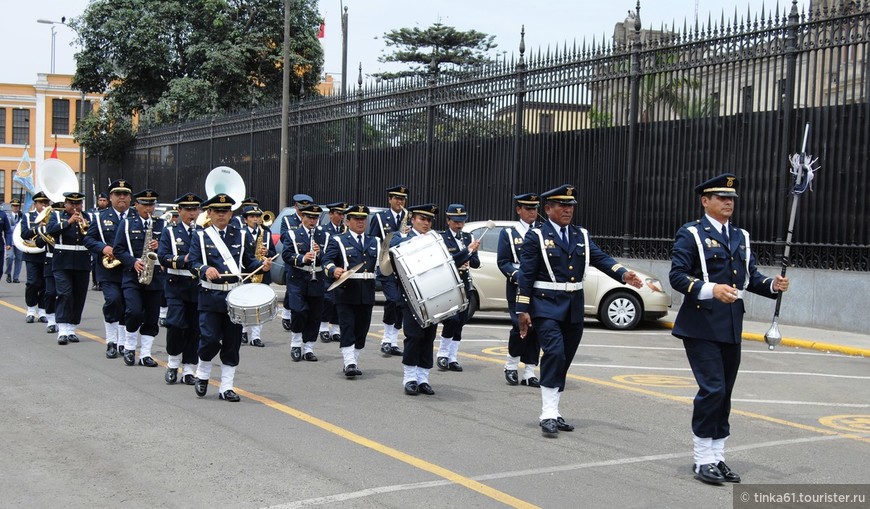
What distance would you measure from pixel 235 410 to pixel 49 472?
92.4 inches

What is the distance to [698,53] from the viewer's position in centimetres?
1845

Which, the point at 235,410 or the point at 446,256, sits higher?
the point at 446,256

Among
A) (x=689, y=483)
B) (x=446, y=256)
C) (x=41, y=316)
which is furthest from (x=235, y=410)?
(x=41, y=316)

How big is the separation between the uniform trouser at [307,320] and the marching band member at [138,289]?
170 centimetres

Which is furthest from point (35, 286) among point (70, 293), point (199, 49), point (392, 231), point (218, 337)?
point (199, 49)

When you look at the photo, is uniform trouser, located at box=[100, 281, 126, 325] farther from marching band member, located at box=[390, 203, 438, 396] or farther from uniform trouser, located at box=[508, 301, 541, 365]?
uniform trouser, located at box=[508, 301, 541, 365]

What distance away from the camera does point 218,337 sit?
30.8 ft

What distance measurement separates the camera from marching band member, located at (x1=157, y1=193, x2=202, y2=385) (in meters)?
9.95

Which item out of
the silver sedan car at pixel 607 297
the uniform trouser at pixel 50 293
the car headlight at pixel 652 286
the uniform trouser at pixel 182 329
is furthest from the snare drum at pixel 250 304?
the car headlight at pixel 652 286

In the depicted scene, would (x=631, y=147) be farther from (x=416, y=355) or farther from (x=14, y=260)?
(x=14, y=260)

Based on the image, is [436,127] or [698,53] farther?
[436,127]

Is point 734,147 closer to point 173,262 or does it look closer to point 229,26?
point 173,262

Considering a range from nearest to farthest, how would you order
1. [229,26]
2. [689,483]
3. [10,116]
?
[689,483] < [229,26] < [10,116]

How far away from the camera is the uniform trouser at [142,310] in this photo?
11.3 metres
